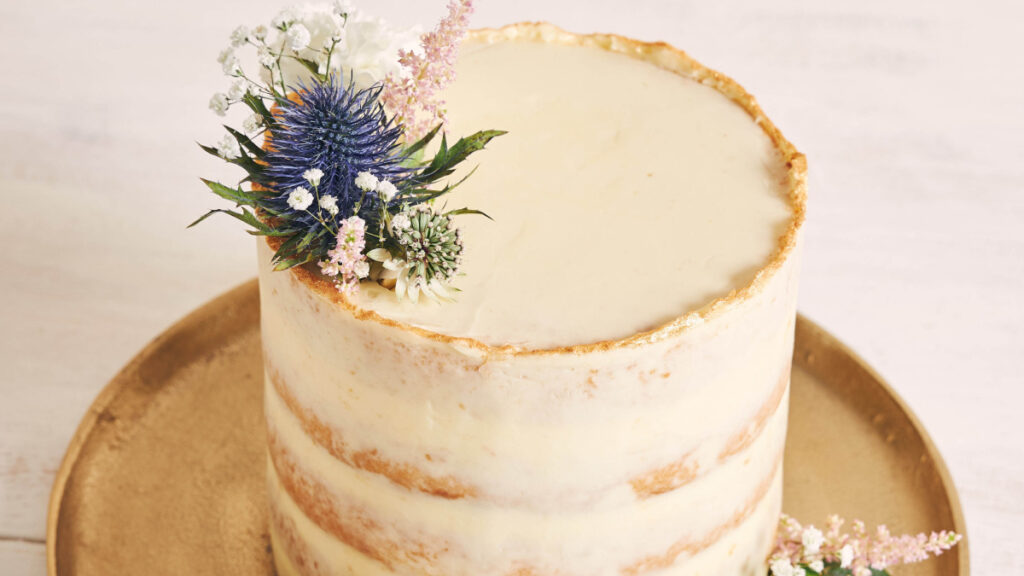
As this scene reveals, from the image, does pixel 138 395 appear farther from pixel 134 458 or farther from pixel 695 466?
pixel 695 466

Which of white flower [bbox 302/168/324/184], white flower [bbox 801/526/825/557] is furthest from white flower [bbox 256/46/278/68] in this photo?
white flower [bbox 801/526/825/557]

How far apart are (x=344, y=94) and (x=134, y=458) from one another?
1084mm

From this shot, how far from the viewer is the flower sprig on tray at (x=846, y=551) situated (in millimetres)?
2279

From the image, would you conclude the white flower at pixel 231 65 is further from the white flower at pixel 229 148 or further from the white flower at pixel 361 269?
the white flower at pixel 361 269

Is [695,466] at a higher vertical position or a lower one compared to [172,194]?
lower

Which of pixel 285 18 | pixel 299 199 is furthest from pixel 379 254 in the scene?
pixel 285 18

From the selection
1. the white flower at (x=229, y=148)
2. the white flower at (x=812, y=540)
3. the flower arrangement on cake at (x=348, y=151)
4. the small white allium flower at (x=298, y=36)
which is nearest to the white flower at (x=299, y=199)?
the flower arrangement on cake at (x=348, y=151)

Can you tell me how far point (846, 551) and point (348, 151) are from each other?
111 cm

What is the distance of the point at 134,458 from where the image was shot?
2637 millimetres

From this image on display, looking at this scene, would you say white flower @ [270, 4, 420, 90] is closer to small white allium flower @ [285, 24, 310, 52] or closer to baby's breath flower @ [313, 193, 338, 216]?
small white allium flower @ [285, 24, 310, 52]

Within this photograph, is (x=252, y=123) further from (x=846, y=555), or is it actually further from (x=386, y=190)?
(x=846, y=555)

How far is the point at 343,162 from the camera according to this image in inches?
73.9

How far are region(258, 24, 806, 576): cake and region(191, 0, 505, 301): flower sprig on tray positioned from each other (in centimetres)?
7

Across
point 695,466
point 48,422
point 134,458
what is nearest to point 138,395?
point 134,458
